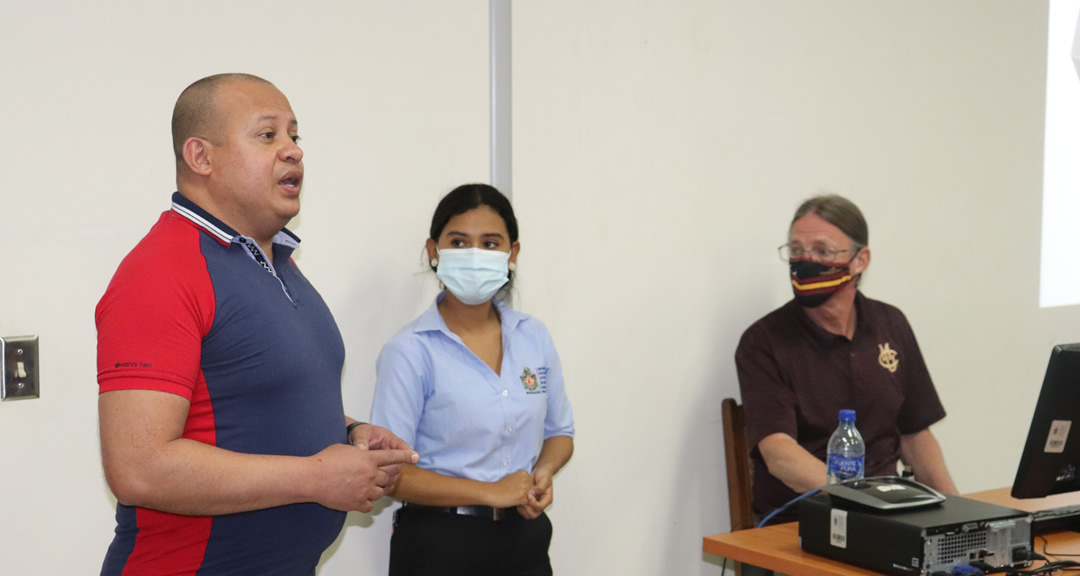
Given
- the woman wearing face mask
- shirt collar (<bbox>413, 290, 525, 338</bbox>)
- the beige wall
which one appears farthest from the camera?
shirt collar (<bbox>413, 290, 525, 338</bbox>)

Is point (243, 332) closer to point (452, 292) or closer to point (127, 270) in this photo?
point (127, 270)

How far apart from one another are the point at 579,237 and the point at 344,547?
1.12 meters

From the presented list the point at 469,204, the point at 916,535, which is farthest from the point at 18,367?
the point at 916,535

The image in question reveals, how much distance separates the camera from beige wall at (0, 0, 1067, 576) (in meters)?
2.05

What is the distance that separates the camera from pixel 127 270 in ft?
4.68

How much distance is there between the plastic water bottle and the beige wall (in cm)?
52

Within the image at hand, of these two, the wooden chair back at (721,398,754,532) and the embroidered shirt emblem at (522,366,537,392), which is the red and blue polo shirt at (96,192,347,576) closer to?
the embroidered shirt emblem at (522,366,537,392)

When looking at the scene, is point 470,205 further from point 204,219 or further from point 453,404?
point 204,219

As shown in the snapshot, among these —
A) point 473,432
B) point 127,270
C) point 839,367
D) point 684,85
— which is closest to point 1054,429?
point 839,367

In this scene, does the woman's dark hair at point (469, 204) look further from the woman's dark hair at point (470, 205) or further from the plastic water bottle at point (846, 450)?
the plastic water bottle at point (846, 450)

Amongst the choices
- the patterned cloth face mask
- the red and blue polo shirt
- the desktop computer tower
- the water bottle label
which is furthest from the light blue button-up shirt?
the patterned cloth face mask

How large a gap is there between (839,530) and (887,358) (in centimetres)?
120

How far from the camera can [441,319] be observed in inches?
91.7

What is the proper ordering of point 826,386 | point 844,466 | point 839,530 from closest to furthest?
1. point 839,530
2. point 844,466
3. point 826,386
